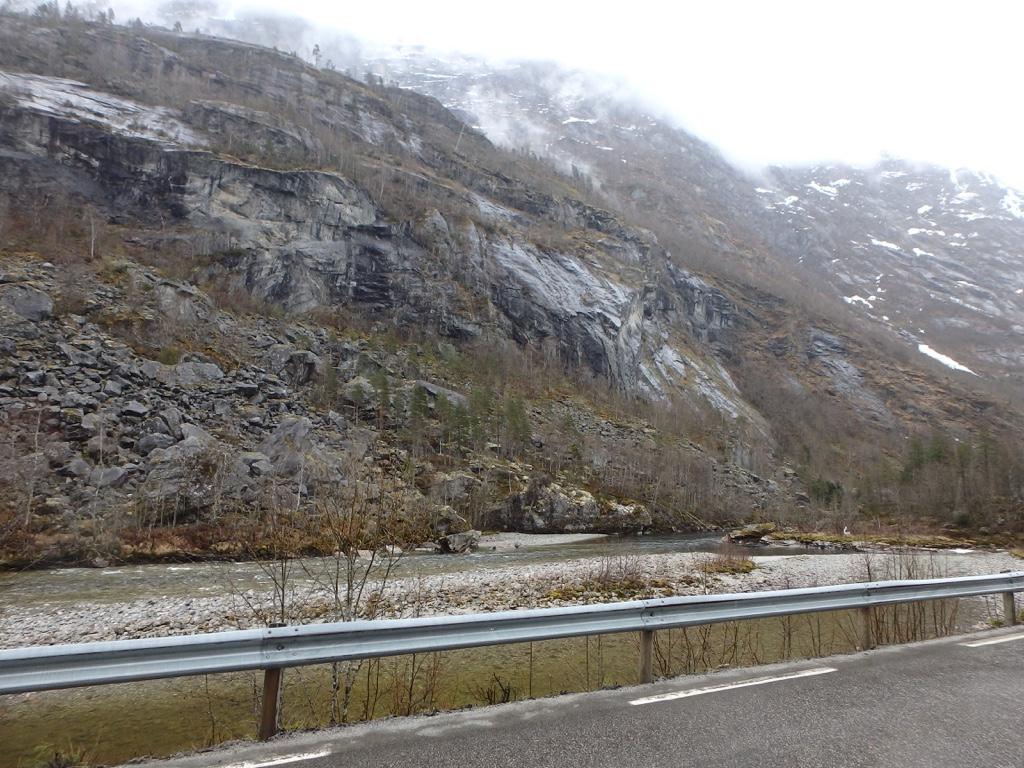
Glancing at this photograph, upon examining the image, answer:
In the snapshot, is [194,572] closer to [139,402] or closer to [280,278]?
[139,402]

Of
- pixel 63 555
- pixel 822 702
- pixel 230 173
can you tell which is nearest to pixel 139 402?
pixel 63 555

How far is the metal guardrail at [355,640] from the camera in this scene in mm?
3686

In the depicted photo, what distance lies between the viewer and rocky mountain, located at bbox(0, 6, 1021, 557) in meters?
37.6

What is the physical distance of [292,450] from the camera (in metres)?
42.6

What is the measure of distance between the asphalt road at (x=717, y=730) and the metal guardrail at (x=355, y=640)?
1.85ft

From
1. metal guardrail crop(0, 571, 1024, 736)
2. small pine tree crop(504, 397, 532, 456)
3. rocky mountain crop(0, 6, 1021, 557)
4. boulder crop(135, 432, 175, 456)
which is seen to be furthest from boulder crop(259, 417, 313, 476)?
metal guardrail crop(0, 571, 1024, 736)

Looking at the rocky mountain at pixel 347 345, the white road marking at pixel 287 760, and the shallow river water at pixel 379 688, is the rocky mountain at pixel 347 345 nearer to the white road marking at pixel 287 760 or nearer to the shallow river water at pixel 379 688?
the shallow river water at pixel 379 688

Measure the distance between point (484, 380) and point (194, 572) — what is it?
62.6m

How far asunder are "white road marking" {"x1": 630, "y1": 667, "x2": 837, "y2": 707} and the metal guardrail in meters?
0.58

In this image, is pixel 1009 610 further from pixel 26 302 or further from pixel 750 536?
pixel 26 302

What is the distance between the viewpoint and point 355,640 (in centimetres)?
459

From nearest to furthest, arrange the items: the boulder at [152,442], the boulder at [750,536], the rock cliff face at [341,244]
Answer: the boulder at [152,442] → the boulder at [750,536] → the rock cliff face at [341,244]

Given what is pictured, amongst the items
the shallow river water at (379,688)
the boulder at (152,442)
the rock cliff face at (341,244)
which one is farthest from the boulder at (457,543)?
the rock cliff face at (341,244)

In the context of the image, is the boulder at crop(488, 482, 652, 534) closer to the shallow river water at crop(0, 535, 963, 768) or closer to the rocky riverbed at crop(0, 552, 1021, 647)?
A: the rocky riverbed at crop(0, 552, 1021, 647)
